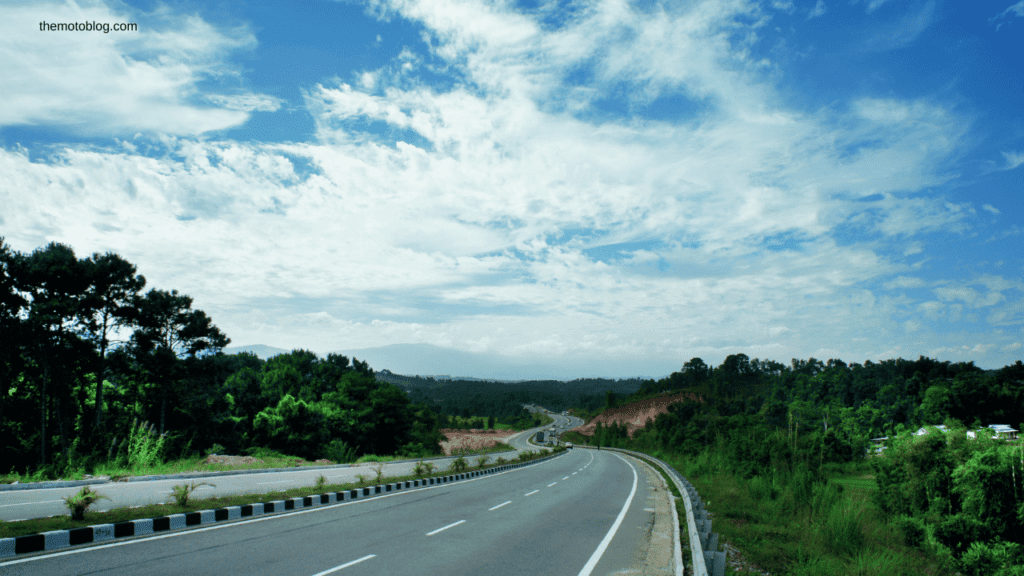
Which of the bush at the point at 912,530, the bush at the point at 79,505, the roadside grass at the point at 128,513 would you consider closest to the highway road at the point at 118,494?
the roadside grass at the point at 128,513

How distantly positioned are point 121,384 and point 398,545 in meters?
39.6

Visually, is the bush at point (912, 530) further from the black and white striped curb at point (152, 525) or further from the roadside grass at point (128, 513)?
the roadside grass at point (128, 513)

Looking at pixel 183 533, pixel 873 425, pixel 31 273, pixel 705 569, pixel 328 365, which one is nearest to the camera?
pixel 705 569

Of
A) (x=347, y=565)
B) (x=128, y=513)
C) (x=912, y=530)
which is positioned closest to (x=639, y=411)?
(x=912, y=530)

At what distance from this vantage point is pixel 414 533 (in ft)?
31.2

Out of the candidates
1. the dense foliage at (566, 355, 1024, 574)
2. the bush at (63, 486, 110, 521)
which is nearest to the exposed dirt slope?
the dense foliage at (566, 355, 1024, 574)

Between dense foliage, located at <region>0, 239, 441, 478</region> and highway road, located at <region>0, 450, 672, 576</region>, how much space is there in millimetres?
11271

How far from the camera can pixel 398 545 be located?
8.38 metres

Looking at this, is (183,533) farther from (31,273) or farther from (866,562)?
(31,273)

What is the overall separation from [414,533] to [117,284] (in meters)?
36.5

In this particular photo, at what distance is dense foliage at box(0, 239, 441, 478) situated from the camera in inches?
1172

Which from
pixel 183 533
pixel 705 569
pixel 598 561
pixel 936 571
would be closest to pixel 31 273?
pixel 183 533

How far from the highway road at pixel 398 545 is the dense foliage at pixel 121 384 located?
1127cm

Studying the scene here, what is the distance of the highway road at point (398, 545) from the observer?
6.74 meters
